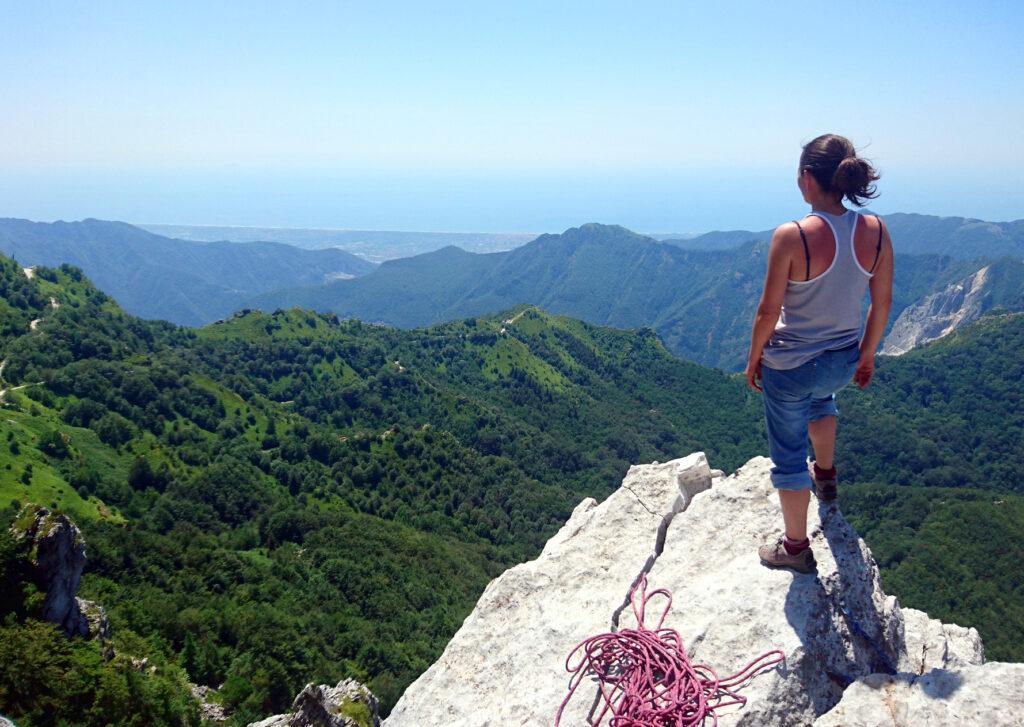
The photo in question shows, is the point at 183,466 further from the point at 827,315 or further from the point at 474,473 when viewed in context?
the point at 827,315

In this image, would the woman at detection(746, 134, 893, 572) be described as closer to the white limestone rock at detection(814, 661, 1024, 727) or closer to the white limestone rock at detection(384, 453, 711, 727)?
the white limestone rock at detection(814, 661, 1024, 727)

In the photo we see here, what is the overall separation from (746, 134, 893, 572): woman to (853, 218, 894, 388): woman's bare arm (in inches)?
0.5

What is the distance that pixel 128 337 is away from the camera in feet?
365

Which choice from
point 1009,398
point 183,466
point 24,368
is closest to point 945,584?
point 183,466

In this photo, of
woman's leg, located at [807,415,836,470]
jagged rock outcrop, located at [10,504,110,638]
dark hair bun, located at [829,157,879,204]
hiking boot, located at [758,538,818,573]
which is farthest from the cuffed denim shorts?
jagged rock outcrop, located at [10,504,110,638]

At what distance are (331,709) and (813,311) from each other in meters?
A: 12.3

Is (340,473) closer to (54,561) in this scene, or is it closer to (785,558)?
(54,561)

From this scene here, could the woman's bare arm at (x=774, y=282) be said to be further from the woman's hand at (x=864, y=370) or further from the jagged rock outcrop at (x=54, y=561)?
the jagged rock outcrop at (x=54, y=561)

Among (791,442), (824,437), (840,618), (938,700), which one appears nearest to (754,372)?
(791,442)

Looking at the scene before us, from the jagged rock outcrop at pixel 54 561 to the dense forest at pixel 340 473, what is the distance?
0.45 m

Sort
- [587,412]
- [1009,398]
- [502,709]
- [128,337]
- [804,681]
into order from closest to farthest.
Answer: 1. [804,681]
2. [502,709]
3. [128,337]
4. [1009,398]
5. [587,412]

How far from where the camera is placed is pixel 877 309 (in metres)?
7.88

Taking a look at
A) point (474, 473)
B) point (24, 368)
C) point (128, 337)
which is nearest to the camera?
point (24, 368)

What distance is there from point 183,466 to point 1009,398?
173 metres
